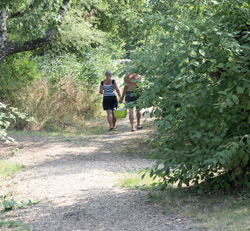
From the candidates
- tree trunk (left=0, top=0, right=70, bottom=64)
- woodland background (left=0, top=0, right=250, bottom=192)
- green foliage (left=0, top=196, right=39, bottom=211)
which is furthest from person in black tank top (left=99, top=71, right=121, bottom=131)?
green foliage (left=0, top=196, right=39, bottom=211)

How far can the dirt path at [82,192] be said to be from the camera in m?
4.82

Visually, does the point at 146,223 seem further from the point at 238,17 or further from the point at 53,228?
the point at 238,17

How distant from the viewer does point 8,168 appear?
781 centimetres

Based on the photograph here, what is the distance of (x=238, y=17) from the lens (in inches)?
186

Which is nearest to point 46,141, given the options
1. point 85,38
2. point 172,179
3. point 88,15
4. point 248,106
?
point 172,179

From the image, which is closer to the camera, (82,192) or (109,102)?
(82,192)

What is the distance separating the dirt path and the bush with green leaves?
2.59 feet

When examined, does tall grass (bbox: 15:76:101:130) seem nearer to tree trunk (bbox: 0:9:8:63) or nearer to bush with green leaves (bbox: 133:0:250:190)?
tree trunk (bbox: 0:9:8:63)

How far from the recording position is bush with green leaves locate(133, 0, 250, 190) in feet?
14.0

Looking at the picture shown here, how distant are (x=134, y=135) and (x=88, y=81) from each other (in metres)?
4.77

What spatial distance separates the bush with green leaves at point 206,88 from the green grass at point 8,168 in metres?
3.37

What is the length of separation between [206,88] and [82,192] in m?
2.61

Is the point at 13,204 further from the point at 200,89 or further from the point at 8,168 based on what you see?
the point at 200,89

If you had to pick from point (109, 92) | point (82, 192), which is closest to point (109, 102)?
point (109, 92)
